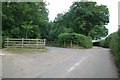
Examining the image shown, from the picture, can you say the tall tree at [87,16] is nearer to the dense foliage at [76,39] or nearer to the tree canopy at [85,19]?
the tree canopy at [85,19]

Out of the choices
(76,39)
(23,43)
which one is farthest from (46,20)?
(23,43)

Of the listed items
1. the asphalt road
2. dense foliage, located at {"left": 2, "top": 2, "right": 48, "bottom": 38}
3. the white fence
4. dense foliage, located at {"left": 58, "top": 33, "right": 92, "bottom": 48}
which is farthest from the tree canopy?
the asphalt road

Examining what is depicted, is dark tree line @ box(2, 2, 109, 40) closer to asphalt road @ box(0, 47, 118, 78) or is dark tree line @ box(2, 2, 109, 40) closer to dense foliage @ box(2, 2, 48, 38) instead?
dense foliage @ box(2, 2, 48, 38)

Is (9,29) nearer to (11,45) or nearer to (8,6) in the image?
(8,6)

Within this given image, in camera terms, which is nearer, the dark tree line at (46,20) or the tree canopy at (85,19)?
the dark tree line at (46,20)

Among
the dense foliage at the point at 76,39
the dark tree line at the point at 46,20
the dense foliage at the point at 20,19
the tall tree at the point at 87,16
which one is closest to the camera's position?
the dense foliage at the point at 20,19

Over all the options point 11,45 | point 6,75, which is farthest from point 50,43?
point 6,75

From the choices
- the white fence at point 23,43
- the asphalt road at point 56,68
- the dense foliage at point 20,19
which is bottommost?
the asphalt road at point 56,68

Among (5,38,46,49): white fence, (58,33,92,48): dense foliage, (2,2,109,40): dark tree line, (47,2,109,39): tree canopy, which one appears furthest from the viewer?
(47,2,109,39): tree canopy

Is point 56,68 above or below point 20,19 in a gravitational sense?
below

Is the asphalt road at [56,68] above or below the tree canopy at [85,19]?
below

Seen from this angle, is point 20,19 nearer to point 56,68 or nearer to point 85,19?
point 85,19

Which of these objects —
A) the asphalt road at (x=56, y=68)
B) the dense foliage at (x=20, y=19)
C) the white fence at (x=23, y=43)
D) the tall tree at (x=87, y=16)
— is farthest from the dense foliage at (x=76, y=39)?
the asphalt road at (x=56, y=68)

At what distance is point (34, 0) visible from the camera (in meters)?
36.1
